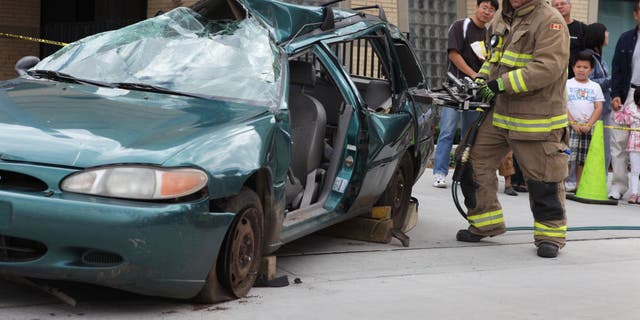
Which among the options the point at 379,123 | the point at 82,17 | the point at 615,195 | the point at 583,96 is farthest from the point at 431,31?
the point at 379,123

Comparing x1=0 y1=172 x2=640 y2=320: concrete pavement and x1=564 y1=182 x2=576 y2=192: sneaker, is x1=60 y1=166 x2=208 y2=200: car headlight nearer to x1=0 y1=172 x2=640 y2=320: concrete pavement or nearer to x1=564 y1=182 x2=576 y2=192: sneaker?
x1=0 y1=172 x2=640 y2=320: concrete pavement

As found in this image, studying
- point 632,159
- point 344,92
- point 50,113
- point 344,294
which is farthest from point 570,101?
point 50,113

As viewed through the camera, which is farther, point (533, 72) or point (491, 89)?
point (491, 89)

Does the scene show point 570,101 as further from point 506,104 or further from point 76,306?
point 76,306

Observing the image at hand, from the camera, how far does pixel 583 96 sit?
10664 millimetres

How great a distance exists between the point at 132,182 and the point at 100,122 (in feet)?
1.57

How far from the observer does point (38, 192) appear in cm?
418

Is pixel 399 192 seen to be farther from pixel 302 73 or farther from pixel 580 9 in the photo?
pixel 580 9

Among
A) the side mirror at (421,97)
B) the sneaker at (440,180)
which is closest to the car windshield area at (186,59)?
the side mirror at (421,97)

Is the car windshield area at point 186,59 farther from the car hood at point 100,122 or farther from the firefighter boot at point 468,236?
the firefighter boot at point 468,236

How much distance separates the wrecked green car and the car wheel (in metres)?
0.03

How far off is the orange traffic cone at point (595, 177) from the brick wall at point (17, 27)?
29.4ft

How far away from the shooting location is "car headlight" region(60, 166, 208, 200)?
4184 millimetres

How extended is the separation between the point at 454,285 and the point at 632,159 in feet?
18.4
